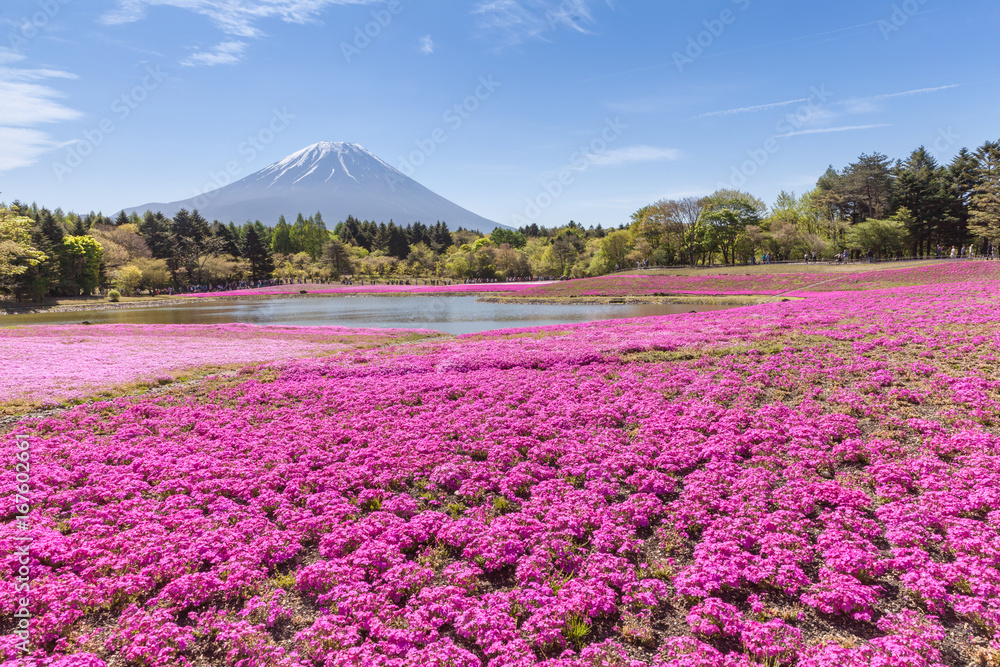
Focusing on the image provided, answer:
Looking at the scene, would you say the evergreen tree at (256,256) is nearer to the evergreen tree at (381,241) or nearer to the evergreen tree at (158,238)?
the evergreen tree at (158,238)

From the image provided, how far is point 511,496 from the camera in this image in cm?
862

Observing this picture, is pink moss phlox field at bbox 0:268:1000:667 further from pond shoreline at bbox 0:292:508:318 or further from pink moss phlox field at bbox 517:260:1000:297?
pond shoreline at bbox 0:292:508:318

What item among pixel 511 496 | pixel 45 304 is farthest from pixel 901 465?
pixel 45 304

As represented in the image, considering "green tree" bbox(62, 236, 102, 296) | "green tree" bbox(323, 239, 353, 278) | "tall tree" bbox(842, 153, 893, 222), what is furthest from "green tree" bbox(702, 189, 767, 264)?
"green tree" bbox(62, 236, 102, 296)

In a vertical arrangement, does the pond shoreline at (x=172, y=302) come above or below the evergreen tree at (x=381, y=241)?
below

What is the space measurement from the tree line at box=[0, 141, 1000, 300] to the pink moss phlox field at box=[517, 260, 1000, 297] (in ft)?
77.2

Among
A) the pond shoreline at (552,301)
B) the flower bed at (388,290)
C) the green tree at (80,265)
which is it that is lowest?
the pond shoreline at (552,301)

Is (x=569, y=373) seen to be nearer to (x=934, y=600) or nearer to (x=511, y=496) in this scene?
(x=511, y=496)

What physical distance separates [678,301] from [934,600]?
171 feet

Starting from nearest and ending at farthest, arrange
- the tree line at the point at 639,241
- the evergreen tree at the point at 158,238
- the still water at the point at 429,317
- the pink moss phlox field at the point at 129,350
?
the pink moss phlox field at the point at 129,350
the still water at the point at 429,317
the tree line at the point at 639,241
the evergreen tree at the point at 158,238

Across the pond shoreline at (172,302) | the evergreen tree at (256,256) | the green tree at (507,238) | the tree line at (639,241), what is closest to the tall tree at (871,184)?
the tree line at (639,241)

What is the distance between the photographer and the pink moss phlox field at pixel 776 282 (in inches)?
1872

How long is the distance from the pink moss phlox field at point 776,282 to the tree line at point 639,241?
2354cm

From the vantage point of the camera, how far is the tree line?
7106 centimetres
